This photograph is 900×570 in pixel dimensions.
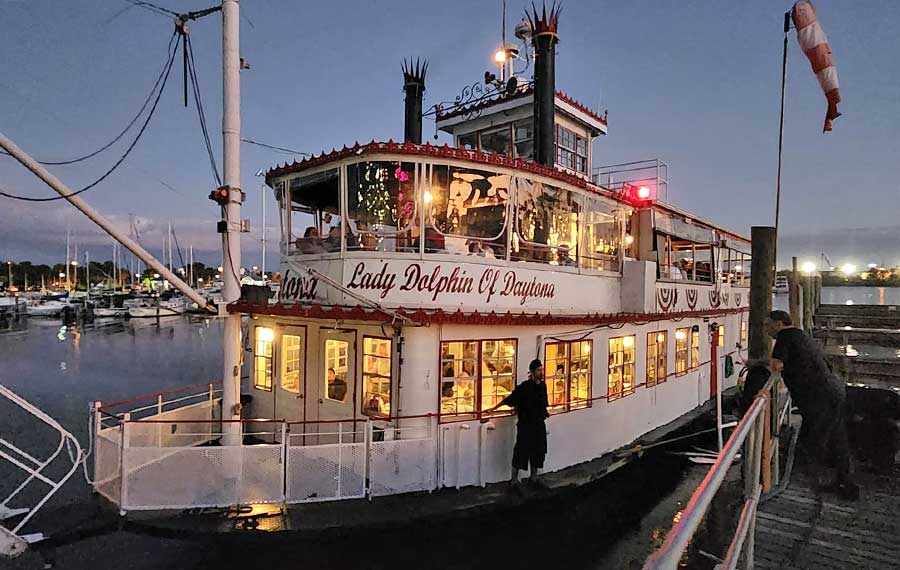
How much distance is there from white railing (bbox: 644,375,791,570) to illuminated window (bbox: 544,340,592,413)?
3.87 metres

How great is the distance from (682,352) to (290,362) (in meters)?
10.8

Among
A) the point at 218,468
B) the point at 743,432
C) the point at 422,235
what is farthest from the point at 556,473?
the point at 743,432

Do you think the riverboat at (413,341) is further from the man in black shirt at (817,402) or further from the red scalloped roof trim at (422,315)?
the man in black shirt at (817,402)

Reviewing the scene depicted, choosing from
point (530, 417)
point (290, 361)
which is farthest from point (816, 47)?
point (290, 361)

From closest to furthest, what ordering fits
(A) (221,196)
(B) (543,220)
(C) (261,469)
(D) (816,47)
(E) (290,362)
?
1. (C) (261,469)
2. (A) (221,196)
3. (E) (290,362)
4. (B) (543,220)
5. (D) (816,47)

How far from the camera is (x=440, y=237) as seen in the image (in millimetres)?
8805

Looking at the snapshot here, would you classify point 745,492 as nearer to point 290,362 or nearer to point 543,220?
point 543,220

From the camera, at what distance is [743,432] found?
124 inches

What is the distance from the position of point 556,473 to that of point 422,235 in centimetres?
498

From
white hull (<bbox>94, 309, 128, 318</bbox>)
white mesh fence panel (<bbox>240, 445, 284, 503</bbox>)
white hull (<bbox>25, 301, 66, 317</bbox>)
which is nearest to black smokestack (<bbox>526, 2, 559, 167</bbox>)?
white mesh fence panel (<bbox>240, 445, 284, 503</bbox>)

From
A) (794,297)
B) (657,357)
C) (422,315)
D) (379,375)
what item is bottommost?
(657,357)

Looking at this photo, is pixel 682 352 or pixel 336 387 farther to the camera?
pixel 682 352

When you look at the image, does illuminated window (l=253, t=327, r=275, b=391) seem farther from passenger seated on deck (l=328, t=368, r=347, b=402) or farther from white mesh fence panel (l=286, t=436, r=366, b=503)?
white mesh fence panel (l=286, t=436, r=366, b=503)

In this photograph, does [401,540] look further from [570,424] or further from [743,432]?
[743,432]
